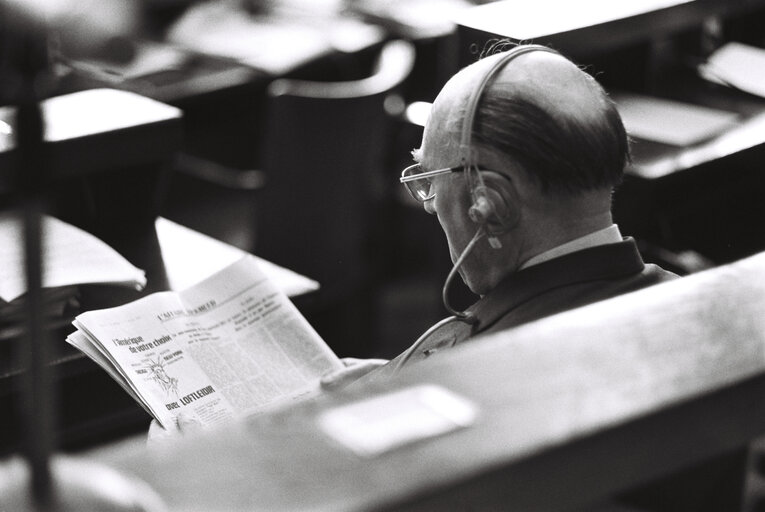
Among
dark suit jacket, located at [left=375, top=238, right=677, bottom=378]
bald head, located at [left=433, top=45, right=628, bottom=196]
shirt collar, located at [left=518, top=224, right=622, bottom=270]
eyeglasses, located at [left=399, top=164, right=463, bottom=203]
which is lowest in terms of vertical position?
dark suit jacket, located at [left=375, top=238, right=677, bottom=378]

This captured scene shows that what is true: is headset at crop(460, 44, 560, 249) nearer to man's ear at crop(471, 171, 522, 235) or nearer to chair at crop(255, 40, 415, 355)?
man's ear at crop(471, 171, 522, 235)

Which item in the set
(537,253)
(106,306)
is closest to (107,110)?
(106,306)

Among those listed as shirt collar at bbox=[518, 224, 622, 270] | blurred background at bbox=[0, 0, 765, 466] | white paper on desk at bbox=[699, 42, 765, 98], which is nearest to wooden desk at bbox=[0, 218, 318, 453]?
blurred background at bbox=[0, 0, 765, 466]

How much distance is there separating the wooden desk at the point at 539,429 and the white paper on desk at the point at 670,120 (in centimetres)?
185

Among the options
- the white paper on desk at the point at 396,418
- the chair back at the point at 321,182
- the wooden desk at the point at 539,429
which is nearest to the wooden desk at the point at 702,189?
the chair back at the point at 321,182

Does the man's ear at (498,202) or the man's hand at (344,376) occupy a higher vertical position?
the man's ear at (498,202)

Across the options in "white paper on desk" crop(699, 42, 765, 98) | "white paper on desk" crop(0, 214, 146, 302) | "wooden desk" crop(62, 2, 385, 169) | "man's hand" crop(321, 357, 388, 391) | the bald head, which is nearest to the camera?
the bald head

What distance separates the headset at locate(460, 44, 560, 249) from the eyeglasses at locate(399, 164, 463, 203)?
5cm

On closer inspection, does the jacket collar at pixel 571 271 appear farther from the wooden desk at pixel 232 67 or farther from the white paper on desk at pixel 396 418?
the wooden desk at pixel 232 67

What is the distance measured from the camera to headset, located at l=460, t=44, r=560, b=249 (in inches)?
55.8

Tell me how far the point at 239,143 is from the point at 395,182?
574 mm

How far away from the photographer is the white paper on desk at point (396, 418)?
729mm

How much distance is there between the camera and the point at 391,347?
3.73 meters

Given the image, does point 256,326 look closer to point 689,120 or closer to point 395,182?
point 689,120
